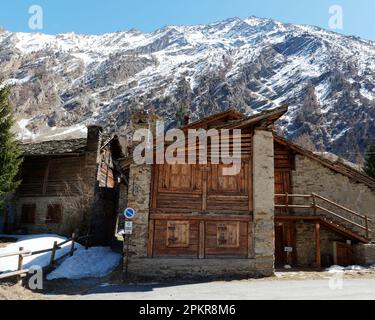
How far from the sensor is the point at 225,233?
651 inches

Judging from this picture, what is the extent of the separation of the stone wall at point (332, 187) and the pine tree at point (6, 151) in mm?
15974

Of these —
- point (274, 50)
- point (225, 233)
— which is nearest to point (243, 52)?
point (274, 50)

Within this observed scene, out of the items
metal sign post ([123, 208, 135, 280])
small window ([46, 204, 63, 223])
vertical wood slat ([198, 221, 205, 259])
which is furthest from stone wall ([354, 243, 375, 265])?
small window ([46, 204, 63, 223])

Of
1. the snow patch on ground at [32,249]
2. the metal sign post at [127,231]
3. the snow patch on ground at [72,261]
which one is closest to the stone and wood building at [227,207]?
the metal sign post at [127,231]

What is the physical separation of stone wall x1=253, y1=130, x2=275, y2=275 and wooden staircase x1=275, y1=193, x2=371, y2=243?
3.50 metres

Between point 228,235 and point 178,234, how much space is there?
2034mm

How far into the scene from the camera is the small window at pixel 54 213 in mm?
25636

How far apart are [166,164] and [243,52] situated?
140m

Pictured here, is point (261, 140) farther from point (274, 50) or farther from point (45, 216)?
point (274, 50)

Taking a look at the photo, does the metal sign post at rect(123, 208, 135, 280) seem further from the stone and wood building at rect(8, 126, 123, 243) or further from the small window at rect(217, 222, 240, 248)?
the stone and wood building at rect(8, 126, 123, 243)

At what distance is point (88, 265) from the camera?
18.3 metres

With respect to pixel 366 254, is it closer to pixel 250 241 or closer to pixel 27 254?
pixel 250 241

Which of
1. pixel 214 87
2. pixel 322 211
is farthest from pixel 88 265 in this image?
pixel 214 87

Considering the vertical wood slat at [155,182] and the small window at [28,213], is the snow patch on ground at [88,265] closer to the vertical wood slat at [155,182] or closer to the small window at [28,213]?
the vertical wood slat at [155,182]
